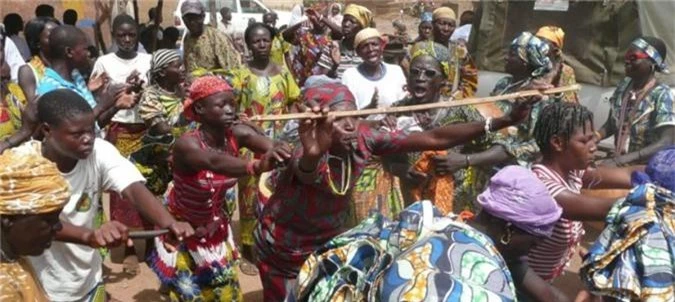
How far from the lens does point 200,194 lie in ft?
13.6

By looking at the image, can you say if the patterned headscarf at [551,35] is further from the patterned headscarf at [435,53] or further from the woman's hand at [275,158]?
the woman's hand at [275,158]

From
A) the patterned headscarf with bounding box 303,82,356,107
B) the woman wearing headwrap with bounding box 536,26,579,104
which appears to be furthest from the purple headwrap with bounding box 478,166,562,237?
the woman wearing headwrap with bounding box 536,26,579,104

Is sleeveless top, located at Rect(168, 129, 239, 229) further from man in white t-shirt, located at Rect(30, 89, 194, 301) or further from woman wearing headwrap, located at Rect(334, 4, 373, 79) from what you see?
woman wearing headwrap, located at Rect(334, 4, 373, 79)

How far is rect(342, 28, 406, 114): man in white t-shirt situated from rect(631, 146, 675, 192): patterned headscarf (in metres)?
3.11

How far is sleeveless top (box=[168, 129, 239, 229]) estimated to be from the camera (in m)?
4.13

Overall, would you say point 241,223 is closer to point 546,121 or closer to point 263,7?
point 546,121

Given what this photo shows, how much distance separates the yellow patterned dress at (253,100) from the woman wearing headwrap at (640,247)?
325 centimetres

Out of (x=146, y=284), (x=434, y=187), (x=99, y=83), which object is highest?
(x=99, y=83)

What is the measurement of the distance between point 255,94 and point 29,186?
350 centimetres

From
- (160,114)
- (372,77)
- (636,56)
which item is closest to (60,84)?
(160,114)

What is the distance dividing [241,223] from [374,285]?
379cm

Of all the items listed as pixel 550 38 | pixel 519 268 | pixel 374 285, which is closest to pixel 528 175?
pixel 519 268

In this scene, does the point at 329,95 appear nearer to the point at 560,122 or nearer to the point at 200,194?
the point at 200,194

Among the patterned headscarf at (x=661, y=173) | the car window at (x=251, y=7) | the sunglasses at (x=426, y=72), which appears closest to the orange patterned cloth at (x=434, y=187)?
the sunglasses at (x=426, y=72)
